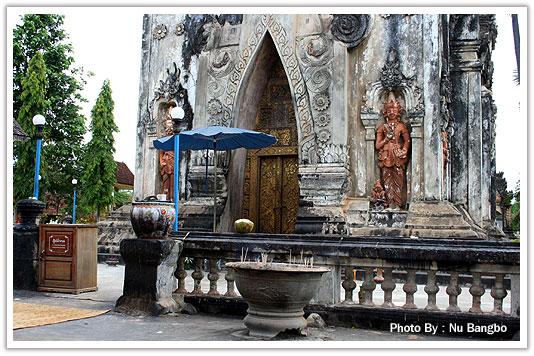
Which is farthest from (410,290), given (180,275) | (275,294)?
(180,275)

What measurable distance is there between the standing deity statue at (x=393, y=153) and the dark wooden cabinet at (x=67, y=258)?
702cm

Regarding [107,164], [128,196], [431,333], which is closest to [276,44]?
[431,333]

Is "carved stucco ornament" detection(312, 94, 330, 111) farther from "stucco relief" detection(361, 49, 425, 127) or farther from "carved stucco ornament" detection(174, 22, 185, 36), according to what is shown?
"carved stucco ornament" detection(174, 22, 185, 36)

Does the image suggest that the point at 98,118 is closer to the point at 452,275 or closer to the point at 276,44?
the point at 276,44

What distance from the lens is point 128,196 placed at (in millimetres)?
44312

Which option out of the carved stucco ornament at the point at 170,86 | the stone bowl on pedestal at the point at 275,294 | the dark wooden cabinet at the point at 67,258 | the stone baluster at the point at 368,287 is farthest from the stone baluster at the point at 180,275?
the carved stucco ornament at the point at 170,86

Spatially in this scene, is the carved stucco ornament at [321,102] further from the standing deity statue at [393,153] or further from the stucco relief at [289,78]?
the standing deity statue at [393,153]

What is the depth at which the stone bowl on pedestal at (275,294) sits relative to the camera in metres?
6.29

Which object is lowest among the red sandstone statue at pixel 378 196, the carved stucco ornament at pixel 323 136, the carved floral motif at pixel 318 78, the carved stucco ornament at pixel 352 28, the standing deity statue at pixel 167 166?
the red sandstone statue at pixel 378 196

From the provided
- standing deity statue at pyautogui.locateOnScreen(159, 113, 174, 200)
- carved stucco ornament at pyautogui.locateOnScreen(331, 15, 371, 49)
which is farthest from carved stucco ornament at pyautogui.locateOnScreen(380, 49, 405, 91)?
standing deity statue at pyautogui.locateOnScreen(159, 113, 174, 200)

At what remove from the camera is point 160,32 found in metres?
17.2

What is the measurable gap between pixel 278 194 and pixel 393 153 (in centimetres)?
317

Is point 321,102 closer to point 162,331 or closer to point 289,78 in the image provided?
point 289,78
